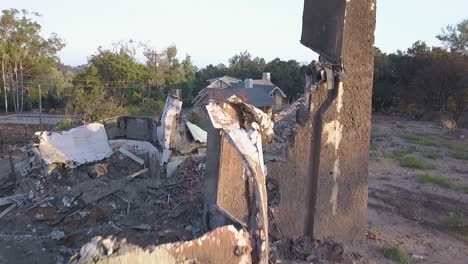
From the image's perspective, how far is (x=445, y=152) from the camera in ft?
52.3

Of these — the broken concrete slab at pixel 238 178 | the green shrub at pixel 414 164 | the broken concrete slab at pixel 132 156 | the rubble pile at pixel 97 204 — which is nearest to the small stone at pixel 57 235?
the rubble pile at pixel 97 204

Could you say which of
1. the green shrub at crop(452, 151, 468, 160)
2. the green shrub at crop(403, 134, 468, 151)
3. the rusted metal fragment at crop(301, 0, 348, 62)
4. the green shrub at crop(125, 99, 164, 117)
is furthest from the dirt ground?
the green shrub at crop(125, 99, 164, 117)

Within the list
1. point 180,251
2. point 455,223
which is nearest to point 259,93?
point 455,223

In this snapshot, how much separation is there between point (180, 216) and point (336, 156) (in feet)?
9.57

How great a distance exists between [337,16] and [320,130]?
1649 mm

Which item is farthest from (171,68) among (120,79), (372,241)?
(372,241)

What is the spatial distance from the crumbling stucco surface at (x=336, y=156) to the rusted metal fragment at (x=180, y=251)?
2.58 m

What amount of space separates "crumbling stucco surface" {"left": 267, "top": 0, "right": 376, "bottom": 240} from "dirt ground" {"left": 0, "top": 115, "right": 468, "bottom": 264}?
1.29 feet

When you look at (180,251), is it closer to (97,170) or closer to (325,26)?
(325,26)

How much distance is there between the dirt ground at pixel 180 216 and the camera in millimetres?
6496

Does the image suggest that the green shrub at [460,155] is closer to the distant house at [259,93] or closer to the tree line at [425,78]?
the tree line at [425,78]

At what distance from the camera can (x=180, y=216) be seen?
7531mm

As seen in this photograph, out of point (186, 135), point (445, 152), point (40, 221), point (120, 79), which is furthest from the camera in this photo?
point (120, 79)

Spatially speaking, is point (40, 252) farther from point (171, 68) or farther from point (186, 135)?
point (171, 68)
